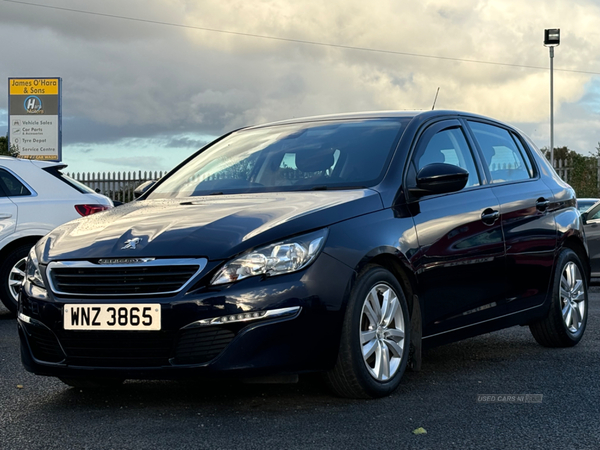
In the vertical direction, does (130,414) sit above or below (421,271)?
below

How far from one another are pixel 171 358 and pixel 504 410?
169 cm

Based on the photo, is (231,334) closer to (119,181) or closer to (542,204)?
(542,204)

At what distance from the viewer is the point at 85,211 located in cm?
991

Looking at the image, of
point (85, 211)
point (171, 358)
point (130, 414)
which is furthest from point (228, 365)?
point (85, 211)

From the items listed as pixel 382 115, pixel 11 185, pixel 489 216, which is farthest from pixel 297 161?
pixel 11 185

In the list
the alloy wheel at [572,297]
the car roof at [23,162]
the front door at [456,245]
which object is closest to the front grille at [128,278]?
the front door at [456,245]

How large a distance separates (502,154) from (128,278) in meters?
3.31

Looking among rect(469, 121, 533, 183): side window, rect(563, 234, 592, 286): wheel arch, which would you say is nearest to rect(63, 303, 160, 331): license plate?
rect(469, 121, 533, 183): side window

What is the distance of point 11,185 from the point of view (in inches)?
386

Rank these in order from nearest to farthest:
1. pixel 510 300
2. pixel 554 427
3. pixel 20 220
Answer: pixel 554 427 < pixel 510 300 < pixel 20 220

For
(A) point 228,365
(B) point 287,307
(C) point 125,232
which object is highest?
(C) point 125,232

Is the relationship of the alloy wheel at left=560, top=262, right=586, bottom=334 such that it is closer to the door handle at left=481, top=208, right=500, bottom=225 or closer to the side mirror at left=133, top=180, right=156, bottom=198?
the door handle at left=481, top=208, right=500, bottom=225

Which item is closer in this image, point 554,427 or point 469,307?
point 554,427

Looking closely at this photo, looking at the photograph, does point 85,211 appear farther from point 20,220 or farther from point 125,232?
point 125,232
